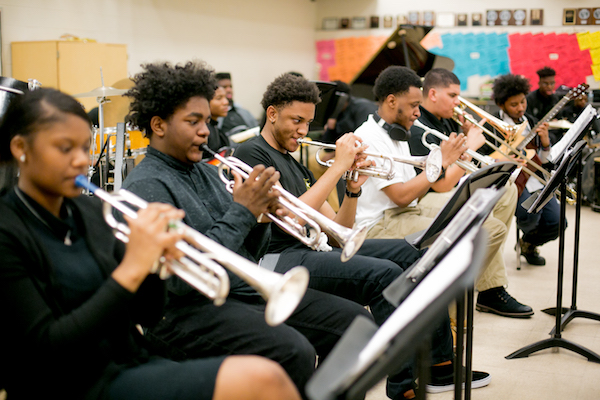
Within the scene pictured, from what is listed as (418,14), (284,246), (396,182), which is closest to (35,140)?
(284,246)

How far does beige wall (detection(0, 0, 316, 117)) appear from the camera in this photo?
4.96 meters

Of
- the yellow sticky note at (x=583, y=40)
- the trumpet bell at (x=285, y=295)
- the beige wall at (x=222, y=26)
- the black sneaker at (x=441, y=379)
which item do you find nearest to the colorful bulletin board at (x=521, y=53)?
the yellow sticky note at (x=583, y=40)

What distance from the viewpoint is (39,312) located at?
118cm

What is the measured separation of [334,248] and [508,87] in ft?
9.01

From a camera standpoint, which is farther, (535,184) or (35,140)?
(535,184)

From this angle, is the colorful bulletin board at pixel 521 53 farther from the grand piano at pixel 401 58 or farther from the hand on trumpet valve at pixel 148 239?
the hand on trumpet valve at pixel 148 239

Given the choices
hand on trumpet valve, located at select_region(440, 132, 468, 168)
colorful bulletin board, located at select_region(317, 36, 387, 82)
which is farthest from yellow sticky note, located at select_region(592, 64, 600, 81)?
hand on trumpet valve, located at select_region(440, 132, 468, 168)

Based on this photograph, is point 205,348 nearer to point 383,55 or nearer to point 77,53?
point 77,53

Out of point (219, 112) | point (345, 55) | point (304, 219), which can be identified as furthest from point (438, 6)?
point (304, 219)

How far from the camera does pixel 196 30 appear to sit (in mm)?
6930

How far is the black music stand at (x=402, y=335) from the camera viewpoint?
1026 millimetres

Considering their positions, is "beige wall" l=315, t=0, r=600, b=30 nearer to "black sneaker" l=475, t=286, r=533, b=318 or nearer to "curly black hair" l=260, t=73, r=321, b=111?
"black sneaker" l=475, t=286, r=533, b=318

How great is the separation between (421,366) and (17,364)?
0.96m

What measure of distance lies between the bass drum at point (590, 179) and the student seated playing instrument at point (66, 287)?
6011 mm
